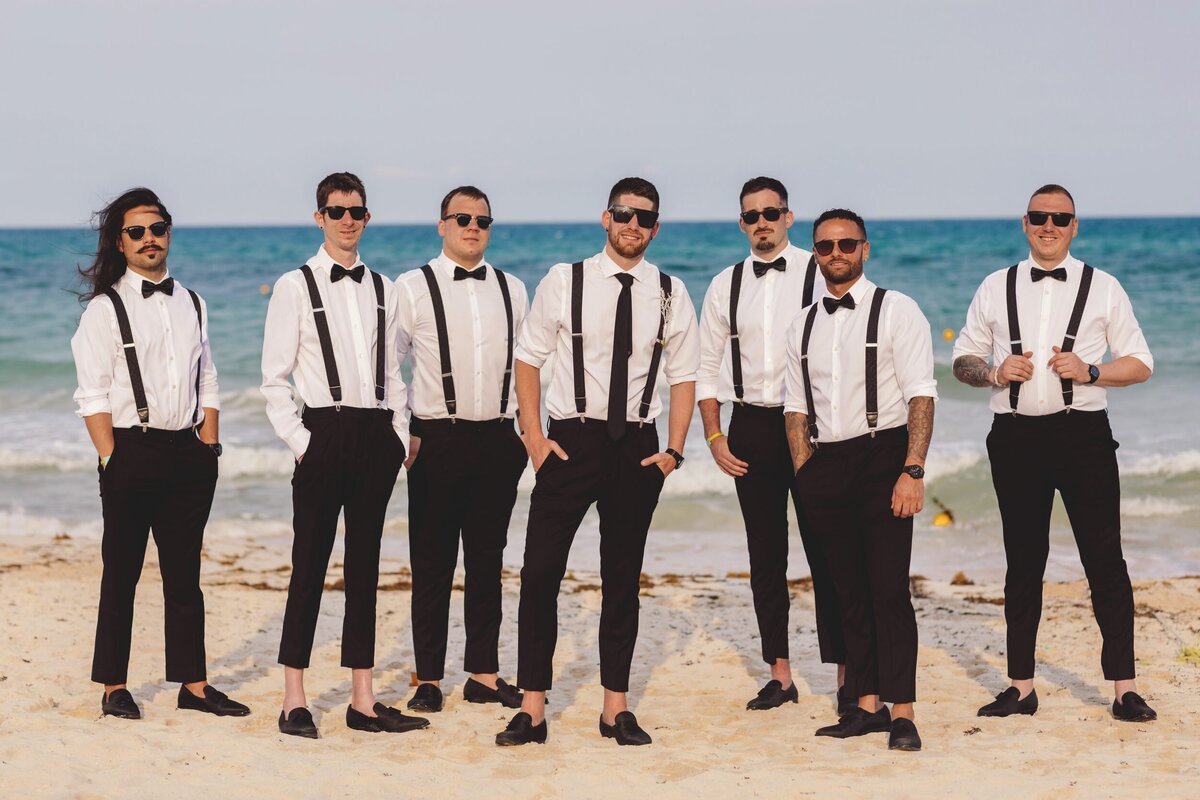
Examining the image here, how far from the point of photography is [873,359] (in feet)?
16.4

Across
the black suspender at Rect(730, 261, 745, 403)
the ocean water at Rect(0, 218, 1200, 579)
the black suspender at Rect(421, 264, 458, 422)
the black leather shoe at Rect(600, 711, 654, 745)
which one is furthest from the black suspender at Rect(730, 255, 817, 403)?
the ocean water at Rect(0, 218, 1200, 579)

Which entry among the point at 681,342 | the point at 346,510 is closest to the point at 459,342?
the point at 346,510

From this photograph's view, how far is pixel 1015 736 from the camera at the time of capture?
5.41 meters

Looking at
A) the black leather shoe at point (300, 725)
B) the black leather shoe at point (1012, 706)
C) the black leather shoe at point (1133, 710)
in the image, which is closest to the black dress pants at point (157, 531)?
the black leather shoe at point (300, 725)

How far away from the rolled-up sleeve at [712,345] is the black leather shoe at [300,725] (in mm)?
2163

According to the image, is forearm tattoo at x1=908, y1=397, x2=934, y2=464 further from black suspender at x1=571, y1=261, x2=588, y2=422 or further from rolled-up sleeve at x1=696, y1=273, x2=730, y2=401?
black suspender at x1=571, y1=261, x2=588, y2=422

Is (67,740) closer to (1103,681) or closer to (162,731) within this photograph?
(162,731)

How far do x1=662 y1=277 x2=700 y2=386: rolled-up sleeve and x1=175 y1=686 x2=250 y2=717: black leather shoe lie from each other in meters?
2.39

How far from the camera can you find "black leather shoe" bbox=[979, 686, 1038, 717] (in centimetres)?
572

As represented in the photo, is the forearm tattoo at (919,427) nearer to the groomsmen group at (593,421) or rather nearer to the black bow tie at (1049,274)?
the groomsmen group at (593,421)

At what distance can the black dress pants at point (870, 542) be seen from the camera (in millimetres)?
5062

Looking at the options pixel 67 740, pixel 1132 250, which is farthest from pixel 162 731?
pixel 1132 250

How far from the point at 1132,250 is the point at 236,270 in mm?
33469

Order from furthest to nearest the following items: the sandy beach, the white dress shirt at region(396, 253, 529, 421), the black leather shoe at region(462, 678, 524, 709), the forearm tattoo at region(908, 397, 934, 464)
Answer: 1. the black leather shoe at region(462, 678, 524, 709)
2. the white dress shirt at region(396, 253, 529, 421)
3. the forearm tattoo at region(908, 397, 934, 464)
4. the sandy beach
